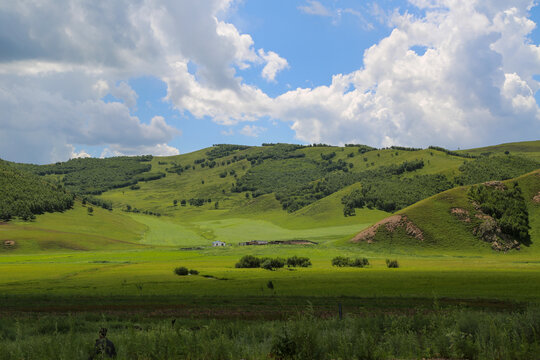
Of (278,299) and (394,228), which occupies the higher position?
(394,228)

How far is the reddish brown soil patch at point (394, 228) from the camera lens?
11275 cm

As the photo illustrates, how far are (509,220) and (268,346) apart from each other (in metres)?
115

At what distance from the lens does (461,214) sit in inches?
4562

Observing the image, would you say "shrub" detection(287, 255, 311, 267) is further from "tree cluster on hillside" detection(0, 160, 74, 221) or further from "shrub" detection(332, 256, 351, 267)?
"tree cluster on hillside" detection(0, 160, 74, 221)

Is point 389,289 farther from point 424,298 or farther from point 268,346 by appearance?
point 268,346

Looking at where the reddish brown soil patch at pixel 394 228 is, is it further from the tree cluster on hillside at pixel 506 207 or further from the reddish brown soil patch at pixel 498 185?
the reddish brown soil patch at pixel 498 185

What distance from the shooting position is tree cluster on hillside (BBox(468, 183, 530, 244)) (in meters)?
106

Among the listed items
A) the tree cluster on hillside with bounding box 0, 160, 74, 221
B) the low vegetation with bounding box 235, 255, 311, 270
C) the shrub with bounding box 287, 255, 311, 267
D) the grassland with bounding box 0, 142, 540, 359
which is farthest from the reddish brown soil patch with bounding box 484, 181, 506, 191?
the tree cluster on hillside with bounding box 0, 160, 74, 221

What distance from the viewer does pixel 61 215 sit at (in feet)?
625

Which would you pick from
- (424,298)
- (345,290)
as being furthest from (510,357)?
(345,290)

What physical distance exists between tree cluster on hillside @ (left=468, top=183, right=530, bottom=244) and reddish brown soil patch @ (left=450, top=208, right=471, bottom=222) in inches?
218

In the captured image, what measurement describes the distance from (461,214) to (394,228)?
69.0ft

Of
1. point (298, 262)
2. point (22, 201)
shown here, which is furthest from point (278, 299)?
point (22, 201)

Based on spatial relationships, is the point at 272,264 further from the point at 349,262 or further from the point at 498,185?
the point at 498,185
